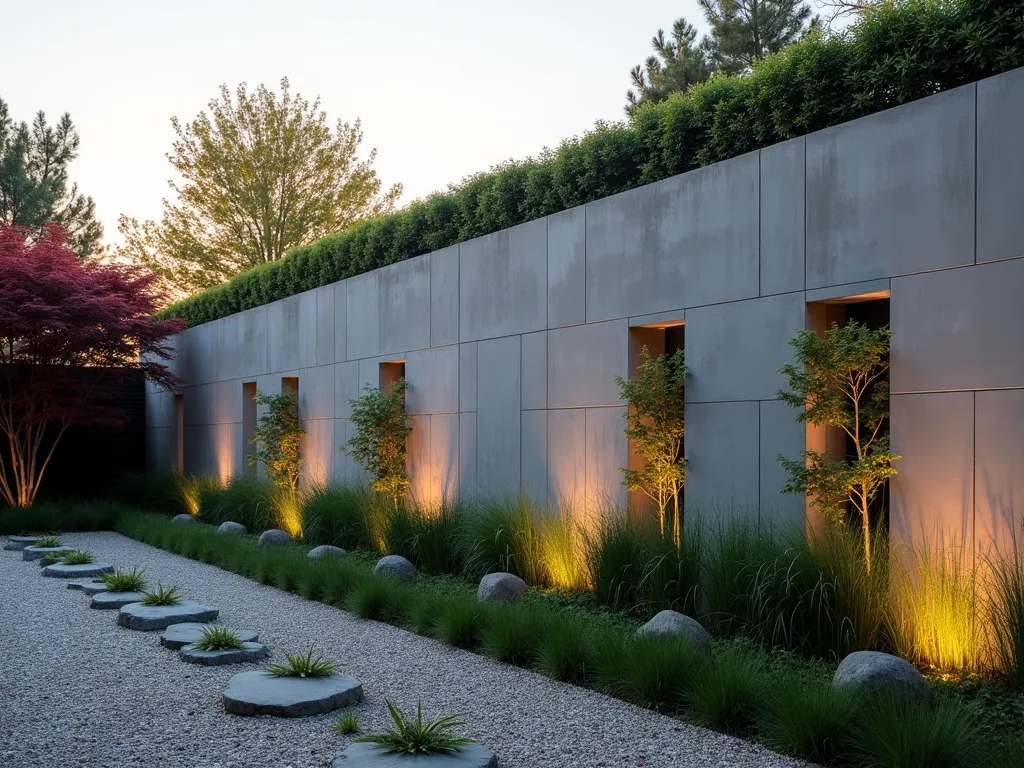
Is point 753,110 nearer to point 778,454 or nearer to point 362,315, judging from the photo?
point 778,454

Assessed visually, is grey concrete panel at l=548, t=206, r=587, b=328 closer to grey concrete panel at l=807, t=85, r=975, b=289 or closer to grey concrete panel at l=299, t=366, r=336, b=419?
grey concrete panel at l=807, t=85, r=975, b=289

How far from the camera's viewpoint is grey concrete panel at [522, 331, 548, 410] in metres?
8.94

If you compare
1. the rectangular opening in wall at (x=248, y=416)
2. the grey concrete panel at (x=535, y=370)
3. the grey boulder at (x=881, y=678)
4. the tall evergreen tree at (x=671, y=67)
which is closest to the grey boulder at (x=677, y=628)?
the grey boulder at (x=881, y=678)

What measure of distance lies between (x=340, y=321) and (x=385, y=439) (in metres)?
2.63

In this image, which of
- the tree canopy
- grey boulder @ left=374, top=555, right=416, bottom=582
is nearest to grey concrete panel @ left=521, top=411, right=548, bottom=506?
grey boulder @ left=374, top=555, right=416, bottom=582

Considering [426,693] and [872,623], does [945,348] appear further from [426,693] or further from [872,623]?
[426,693]

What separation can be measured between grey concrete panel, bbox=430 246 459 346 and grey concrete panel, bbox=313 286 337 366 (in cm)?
268

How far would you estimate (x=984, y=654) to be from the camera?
4.84 metres

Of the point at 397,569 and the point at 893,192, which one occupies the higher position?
the point at 893,192

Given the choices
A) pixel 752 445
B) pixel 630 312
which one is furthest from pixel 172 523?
pixel 752 445

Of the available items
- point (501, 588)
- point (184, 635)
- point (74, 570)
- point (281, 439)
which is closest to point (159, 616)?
point (184, 635)

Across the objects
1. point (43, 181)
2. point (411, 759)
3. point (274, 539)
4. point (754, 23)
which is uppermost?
point (754, 23)

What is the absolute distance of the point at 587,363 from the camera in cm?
836

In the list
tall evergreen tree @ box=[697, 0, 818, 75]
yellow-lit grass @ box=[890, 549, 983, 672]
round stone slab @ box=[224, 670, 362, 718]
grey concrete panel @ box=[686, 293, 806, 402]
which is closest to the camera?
round stone slab @ box=[224, 670, 362, 718]
